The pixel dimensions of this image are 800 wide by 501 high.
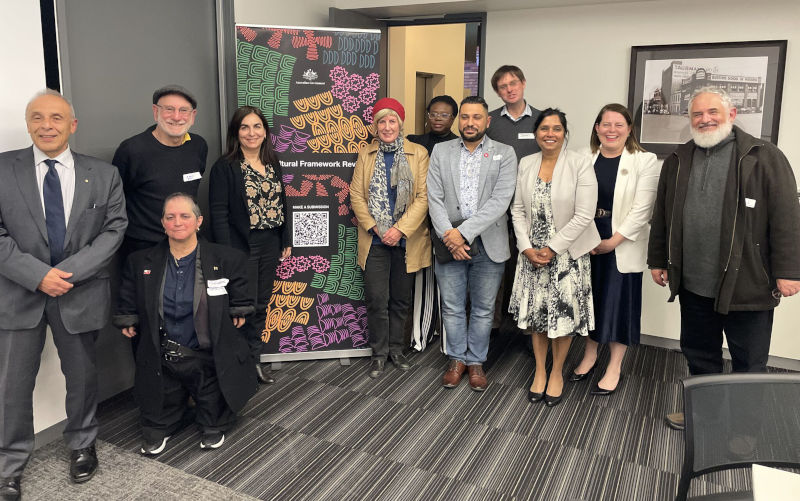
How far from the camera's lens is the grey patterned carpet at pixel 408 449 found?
7.98ft

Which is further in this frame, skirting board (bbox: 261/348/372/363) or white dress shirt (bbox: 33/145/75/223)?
skirting board (bbox: 261/348/372/363)

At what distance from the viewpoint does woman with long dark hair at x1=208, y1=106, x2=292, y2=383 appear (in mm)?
3139

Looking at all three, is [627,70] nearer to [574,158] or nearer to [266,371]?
[574,158]

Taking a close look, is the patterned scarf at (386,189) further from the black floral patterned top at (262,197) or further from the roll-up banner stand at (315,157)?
the black floral patterned top at (262,197)

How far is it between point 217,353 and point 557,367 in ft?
5.80

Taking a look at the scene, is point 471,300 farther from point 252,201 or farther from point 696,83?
point 696,83

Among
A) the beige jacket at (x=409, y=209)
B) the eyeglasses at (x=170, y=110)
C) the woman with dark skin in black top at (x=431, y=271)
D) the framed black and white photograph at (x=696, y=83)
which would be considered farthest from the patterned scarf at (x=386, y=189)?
the framed black and white photograph at (x=696, y=83)

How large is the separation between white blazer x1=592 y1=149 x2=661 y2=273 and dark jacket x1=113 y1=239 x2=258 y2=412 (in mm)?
1927

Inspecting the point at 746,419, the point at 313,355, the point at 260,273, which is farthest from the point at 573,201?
the point at 313,355

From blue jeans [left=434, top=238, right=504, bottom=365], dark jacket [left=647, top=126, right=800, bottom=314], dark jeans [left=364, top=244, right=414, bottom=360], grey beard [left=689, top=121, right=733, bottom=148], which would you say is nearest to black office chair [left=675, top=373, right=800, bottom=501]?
dark jacket [left=647, top=126, right=800, bottom=314]

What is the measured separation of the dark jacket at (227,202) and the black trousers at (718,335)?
88.4 inches

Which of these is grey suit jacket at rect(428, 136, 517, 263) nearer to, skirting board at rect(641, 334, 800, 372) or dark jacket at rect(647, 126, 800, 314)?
dark jacket at rect(647, 126, 800, 314)

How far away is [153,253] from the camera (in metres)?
2.68

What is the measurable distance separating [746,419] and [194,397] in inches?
89.7
